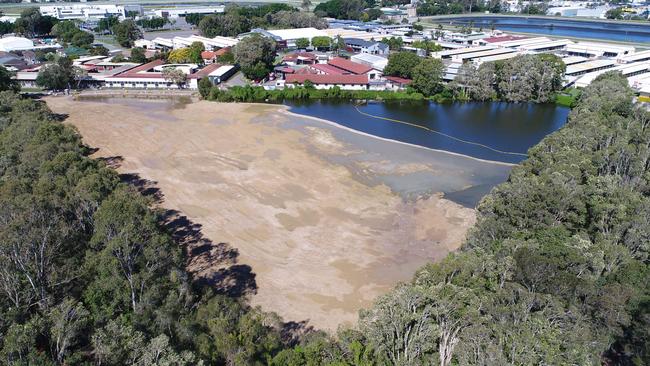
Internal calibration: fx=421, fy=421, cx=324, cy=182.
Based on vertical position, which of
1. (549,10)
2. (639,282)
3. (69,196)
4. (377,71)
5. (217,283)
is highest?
(549,10)

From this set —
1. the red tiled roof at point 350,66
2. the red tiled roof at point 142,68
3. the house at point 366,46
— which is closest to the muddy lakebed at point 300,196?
the red tiled roof at point 142,68

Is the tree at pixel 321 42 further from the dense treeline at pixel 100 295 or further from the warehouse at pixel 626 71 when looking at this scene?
the dense treeline at pixel 100 295

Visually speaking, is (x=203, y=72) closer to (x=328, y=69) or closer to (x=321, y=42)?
(x=328, y=69)

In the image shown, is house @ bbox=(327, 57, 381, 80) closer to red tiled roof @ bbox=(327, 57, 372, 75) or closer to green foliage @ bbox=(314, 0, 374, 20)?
red tiled roof @ bbox=(327, 57, 372, 75)

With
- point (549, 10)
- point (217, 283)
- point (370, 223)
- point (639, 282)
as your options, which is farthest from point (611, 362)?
point (549, 10)

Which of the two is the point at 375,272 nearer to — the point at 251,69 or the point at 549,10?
the point at 251,69

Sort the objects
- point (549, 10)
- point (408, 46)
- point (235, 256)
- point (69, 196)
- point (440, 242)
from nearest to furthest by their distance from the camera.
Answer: point (69, 196)
point (235, 256)
point (440, 242)
point (408, 46)
point (549, 10)

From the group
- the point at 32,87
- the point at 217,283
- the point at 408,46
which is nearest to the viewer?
the point at 217,283

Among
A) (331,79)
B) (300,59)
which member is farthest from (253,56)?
(300,59)

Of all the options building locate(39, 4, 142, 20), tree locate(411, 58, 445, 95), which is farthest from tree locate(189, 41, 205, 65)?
building locate(39, 4, 142, 20)
